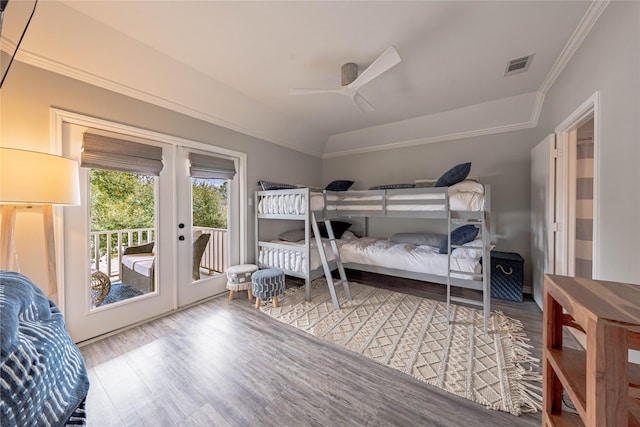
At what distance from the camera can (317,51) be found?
210cm

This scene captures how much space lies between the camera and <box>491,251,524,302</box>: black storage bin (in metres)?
2.89

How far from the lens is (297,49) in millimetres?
2082

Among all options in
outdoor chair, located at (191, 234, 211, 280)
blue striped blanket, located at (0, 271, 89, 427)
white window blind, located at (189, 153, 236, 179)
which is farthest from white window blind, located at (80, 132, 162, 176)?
blue striped blanket, located at (0, 271, 89, 427)

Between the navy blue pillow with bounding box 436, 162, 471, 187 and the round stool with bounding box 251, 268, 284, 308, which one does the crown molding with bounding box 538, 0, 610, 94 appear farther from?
the round stool with bounding box 251, 268, 284, 308

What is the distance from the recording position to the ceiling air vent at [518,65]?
7.36ft

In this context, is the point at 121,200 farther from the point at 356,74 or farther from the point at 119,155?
the point at 356,74

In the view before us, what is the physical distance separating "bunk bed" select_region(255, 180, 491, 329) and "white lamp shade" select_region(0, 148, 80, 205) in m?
2.08

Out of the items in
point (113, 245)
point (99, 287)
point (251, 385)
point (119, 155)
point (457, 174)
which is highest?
point (119, 155)

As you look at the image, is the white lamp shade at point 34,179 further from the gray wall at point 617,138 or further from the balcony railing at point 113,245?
the gray wall at point 617,138

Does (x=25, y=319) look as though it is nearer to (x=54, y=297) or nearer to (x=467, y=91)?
(x=54, y=297)

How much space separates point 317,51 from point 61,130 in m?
2.33

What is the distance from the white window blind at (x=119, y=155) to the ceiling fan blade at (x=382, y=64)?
226cm

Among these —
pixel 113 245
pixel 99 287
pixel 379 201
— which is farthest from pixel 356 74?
pixel 99 287

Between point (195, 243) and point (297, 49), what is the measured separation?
2518 millimetres
